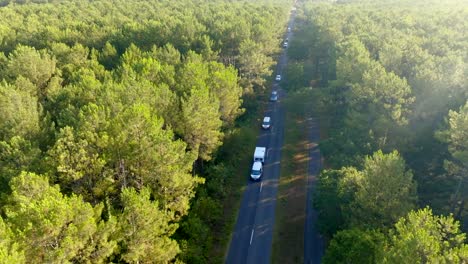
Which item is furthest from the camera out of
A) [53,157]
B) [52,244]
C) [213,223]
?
[213,223]

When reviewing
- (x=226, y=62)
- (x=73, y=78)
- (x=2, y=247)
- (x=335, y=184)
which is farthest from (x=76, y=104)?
(x=226, y=62)

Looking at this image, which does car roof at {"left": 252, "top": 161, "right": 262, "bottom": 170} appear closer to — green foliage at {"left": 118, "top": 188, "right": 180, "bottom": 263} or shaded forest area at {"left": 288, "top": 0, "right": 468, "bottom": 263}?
shaded forest area at {"left": 288, "top": 0, "right": 468, "bottom": 263}

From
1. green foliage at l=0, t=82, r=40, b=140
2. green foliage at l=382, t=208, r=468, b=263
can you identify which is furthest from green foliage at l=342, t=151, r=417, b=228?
green foliage at l=0, t=82, r=40, b=140

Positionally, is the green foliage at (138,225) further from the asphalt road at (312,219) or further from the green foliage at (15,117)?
the asphalt road at (312,219)

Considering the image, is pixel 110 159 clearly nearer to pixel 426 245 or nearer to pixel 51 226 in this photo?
pixel 51 226

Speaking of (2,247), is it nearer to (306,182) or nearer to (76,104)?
(76,104)

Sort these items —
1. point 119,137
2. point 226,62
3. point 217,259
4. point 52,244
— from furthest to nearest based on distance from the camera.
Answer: point 226,62
point 217,259
point 119,137
point 52,244

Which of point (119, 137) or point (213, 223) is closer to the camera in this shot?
point (119, 137)

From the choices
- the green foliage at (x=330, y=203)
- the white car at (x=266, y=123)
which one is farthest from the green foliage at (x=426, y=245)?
the white car at (x=266, y=123)
